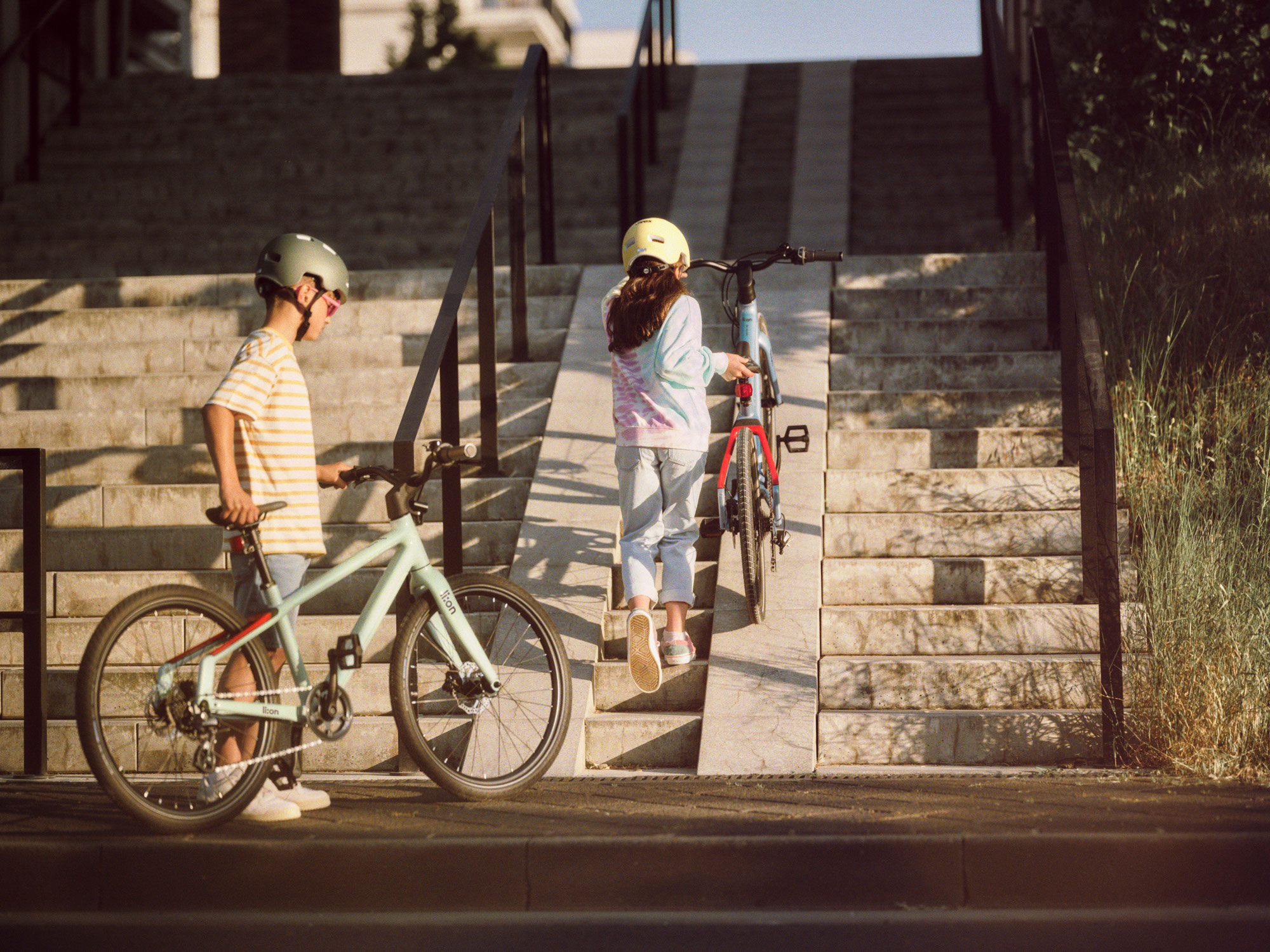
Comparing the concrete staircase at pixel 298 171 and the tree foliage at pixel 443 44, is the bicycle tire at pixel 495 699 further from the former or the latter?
the tree foliage at pixel 443 44

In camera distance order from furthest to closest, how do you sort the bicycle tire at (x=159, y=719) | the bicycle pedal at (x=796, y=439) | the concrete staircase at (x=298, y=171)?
the concrete staircase at (x=298, y=171) < the bicycle pedal at (x=796, y=439) < the bicycle tire at (x=159, y=719)

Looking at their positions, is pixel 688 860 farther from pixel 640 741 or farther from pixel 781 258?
pixel 781 258

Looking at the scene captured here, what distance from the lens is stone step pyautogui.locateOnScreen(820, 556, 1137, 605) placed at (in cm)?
561

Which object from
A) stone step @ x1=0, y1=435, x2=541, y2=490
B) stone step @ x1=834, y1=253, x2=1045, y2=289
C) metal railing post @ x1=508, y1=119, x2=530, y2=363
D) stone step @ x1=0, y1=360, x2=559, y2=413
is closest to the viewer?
stone step @ x1=0, y1=435, x2=541, y2=490

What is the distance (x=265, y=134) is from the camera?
1257cm

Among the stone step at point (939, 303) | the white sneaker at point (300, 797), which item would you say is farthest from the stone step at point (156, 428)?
the white sneaker at point (300, 797)

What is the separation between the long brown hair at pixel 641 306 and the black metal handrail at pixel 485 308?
2.42 feet

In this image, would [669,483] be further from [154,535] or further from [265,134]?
[265,134]

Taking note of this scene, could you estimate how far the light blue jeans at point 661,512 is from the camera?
5121 millimetres

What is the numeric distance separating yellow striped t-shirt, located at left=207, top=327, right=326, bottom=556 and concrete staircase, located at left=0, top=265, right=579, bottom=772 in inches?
45.2

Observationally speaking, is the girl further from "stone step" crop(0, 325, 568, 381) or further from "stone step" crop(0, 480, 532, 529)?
"stone step" crop(0, 325, 568, 381)

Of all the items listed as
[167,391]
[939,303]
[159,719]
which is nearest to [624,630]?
[159,719]

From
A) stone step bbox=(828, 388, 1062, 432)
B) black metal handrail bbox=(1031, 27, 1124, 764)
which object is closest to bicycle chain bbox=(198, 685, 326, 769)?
black metal handrail bbox=(1031, 27, 1124, 764)

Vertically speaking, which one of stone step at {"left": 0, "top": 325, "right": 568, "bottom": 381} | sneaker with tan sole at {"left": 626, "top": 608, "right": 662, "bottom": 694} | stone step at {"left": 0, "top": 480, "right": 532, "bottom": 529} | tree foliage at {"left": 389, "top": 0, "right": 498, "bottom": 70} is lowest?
sneaker with tan sole at {"left": 626, "top": 608, "right": 662, "bottom": 694}
